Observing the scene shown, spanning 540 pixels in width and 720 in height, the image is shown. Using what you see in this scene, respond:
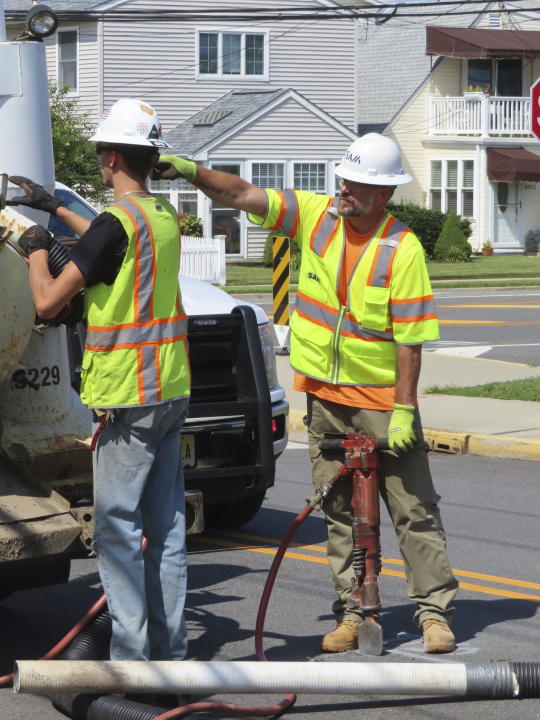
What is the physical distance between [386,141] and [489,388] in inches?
328

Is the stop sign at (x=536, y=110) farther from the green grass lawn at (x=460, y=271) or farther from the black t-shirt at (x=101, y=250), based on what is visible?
the green grass lawn at (x=460, y=271)

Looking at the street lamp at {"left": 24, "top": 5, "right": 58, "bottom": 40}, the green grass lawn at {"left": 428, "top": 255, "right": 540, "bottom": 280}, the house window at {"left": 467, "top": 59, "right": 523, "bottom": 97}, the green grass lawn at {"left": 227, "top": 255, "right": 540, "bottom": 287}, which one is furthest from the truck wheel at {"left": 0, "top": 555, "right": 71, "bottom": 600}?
the house window at {"left": 467, "top": 59, "right": 523, "bottom": 97}

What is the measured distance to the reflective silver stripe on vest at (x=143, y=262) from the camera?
16.5 feet

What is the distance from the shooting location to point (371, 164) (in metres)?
5.98

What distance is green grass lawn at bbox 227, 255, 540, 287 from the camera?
32.0 m

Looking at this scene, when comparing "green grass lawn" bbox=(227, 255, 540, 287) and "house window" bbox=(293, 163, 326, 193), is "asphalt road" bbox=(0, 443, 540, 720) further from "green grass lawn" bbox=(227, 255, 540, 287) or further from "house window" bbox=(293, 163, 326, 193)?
"house window" bbox=(293, 163, 326, 193)

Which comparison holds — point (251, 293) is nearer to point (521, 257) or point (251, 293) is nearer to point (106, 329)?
point (521, 257)

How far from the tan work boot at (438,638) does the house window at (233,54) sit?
34.7 m

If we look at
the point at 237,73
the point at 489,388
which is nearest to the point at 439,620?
the point at 489,388

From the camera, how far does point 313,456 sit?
6285 millimetres

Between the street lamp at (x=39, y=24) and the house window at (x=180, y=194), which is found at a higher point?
the street lamp at (x=39, y=24)

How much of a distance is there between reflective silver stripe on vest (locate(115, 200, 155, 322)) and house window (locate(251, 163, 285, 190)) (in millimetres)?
34177

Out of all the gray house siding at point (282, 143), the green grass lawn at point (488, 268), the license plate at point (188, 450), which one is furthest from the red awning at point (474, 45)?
the license plate at point (188, 450)

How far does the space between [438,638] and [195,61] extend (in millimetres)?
34674
